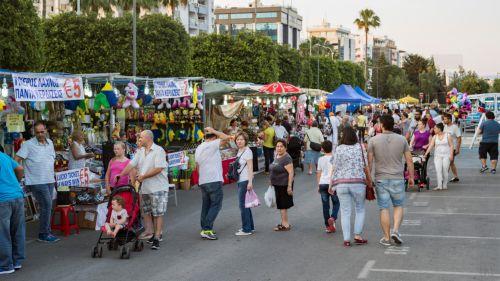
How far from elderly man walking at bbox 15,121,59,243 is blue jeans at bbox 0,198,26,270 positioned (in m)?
1.57

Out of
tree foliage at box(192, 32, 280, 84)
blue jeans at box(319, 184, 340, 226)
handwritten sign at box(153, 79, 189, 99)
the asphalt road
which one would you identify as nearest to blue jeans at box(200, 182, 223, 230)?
the asphalt road

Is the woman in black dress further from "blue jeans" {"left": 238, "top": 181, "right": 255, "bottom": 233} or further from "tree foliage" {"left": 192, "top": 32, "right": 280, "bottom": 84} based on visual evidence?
"tree foliage" {"left": 192, "top": 32, "right": 280, "bottom": 84}

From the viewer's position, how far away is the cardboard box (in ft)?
39.5

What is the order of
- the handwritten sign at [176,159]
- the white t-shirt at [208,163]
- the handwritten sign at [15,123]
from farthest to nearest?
the handwritten sign at [176,159] < the handwritten sign at [15,123] < the white t-shirt at [208,163]

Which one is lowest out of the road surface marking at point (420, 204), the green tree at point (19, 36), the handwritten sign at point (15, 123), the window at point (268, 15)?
the road surface marking at point (420, 204)

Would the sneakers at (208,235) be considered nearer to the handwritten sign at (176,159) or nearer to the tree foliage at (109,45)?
the handwritten sign at (176,159)

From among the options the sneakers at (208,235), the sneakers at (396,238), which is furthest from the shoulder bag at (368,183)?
the sneakers at (208,235)

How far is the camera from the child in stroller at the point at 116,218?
9.71 m

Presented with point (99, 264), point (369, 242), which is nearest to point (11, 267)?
A: point (99, 264)

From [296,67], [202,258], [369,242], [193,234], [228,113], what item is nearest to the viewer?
[202,258]

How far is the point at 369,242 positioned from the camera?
10.4 m

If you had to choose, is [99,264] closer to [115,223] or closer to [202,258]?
[115,223]

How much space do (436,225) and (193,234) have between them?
13.7ft

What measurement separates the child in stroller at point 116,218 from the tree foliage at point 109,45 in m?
26.2
